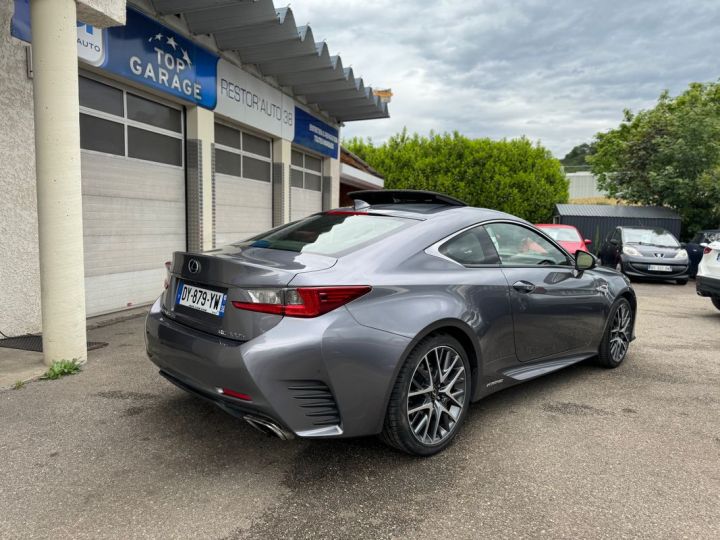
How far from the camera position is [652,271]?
42.8 ft

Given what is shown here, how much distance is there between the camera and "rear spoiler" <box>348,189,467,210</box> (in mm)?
3943

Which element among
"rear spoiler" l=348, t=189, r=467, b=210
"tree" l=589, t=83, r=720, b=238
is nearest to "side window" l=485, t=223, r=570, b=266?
"rear spoiler" l=348, t=189, r=467, b=210

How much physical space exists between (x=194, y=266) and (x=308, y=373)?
97 centimetres

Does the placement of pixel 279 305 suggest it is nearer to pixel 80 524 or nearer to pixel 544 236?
pixel 80 524

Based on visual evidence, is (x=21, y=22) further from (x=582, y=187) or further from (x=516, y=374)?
(x=582, y=187)

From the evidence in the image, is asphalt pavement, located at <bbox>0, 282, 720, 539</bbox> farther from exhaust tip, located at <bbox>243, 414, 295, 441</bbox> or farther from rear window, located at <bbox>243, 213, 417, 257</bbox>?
rear window, located at <bbox>243, 213, 417, 257</bbox>

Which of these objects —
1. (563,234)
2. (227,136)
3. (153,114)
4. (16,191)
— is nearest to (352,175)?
(563,234)

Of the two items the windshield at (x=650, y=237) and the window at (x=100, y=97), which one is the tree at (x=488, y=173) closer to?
the windshield at (x=650, y=237)

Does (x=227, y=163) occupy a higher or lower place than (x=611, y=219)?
higher

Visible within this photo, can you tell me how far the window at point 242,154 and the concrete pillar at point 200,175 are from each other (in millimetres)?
590

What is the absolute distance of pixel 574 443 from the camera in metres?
3.24

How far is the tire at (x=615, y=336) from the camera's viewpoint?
15.6 feet

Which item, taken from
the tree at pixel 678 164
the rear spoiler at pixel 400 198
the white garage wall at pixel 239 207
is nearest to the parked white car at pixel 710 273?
the rear spoiler at pixel 400 198

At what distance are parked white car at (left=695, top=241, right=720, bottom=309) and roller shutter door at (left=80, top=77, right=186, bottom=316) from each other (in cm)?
795
